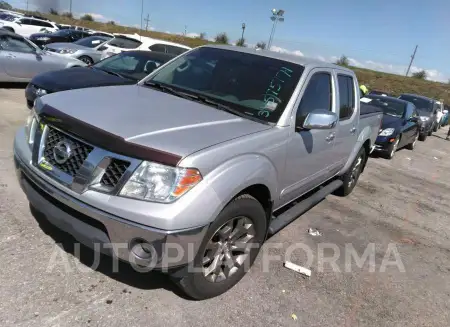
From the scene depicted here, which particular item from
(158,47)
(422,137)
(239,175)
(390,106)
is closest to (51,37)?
(158,47)

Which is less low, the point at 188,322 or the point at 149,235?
the point at 149,235

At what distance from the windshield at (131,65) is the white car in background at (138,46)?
4.72 m

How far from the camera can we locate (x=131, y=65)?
7992 millimetres

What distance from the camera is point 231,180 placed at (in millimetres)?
2576

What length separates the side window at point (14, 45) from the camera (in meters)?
9.41

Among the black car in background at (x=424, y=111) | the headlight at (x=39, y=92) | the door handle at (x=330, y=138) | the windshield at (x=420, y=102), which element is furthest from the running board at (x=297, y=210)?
the windshield at (x=420, y=102)

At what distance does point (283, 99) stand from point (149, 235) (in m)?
1.77

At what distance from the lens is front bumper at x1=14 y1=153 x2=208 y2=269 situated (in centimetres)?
232

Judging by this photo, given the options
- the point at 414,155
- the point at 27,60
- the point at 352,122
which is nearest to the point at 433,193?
the point at 352,122

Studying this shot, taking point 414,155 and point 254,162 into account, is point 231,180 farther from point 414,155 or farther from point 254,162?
point 414,155

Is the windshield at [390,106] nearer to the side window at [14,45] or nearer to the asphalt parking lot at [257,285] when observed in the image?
the asphalt parking lot at [257,285]

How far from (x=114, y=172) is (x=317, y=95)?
91.4 inches

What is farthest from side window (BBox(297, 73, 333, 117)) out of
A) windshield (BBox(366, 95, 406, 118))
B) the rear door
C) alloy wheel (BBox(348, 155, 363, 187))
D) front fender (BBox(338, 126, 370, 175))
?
windshield (BBox(366, 95, 406, 118))

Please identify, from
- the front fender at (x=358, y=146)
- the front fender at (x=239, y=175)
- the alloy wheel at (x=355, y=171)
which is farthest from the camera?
the alloy wheel at (x=355, y=171)
